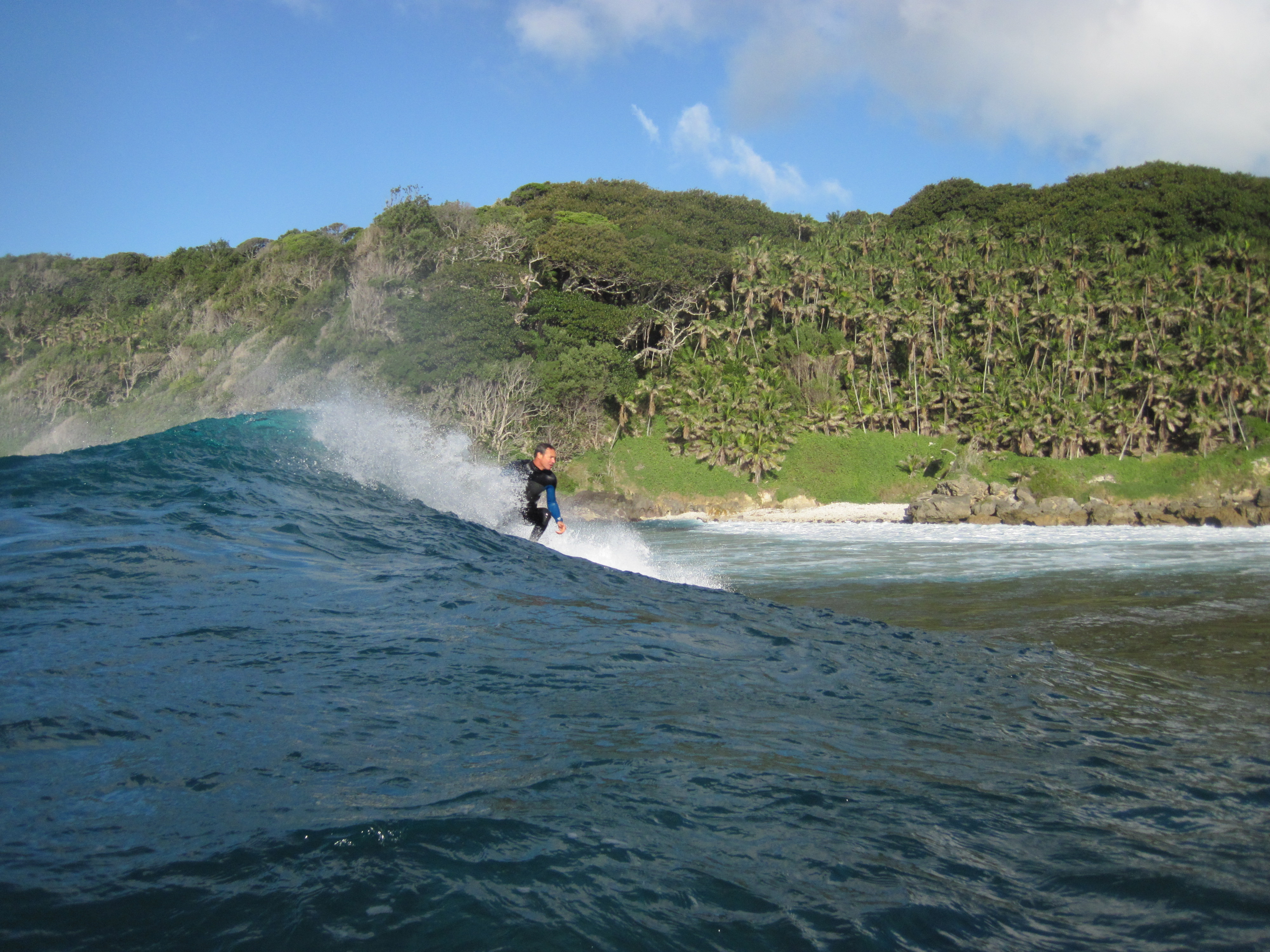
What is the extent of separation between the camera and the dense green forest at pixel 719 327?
50.4 m

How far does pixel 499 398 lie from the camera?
4891 centimetres

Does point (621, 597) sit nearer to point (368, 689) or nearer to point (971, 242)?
point (368, 689)

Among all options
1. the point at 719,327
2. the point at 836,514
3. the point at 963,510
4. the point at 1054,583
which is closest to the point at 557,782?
the point at 1054,583

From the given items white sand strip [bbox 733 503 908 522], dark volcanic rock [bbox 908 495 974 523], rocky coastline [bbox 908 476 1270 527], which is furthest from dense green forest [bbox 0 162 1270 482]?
dark volcanic rock [bbox 908 495 974 523]

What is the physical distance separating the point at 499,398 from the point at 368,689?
147 ft

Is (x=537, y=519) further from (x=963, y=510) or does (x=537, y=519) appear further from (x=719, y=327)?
(x=719, y=327)

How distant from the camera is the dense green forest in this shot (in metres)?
50.4

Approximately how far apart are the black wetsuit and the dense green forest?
115ft

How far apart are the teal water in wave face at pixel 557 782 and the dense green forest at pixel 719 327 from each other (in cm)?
4107

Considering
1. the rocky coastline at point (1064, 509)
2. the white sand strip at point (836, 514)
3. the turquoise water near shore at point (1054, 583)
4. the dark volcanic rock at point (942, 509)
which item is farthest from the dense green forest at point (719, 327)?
the turquoise water near shore at point (1054, 583)

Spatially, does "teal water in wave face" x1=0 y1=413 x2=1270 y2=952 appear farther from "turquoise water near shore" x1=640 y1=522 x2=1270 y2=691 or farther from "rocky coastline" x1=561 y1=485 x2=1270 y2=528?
"rocky coastline" x1=561 y1=485 x2=1270 y2=528

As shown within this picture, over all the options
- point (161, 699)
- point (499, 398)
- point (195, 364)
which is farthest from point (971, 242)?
point (161, 699)

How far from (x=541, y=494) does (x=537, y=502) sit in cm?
28

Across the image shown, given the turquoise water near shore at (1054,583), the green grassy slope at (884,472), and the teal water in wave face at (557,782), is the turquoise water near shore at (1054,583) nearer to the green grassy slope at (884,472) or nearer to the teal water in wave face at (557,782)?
the teal water in wave face at (557,782)
